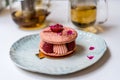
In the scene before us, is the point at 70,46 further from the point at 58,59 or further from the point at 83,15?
the point at 83,15

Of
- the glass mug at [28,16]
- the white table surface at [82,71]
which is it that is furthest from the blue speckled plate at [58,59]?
the glass mug at [28,16]

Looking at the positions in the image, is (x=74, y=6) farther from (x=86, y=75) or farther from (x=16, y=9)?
(x=86, y=75)

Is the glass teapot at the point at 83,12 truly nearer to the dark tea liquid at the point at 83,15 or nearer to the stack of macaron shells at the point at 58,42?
the dark tea liquid at the point at 83,15

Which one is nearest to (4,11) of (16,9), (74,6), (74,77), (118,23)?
(16,9)

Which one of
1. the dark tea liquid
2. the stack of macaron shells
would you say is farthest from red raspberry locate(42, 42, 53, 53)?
the dark tea liquid

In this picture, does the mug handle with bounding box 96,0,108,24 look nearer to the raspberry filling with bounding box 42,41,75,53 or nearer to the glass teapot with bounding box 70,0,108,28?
the glass teapot with bounding box 70,0,108,28
